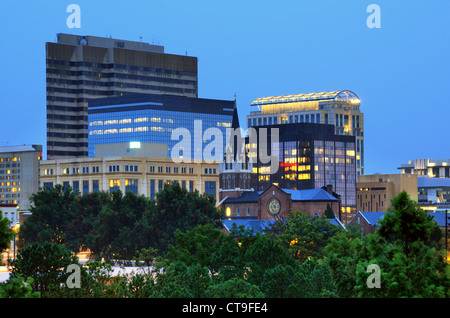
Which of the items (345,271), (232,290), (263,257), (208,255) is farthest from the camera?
(208,255)

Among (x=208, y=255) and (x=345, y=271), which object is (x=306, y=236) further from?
(x=345, y=271)

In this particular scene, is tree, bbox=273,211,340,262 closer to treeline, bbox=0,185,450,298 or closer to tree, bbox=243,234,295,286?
treeline, bbox=0,185,450,298

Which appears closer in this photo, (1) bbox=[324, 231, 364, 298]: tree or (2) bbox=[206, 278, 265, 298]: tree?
(1) bbox=[324, 231, 364, 298]: tree

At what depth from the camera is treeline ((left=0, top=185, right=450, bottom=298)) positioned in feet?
188

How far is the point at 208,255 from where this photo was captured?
378 ft

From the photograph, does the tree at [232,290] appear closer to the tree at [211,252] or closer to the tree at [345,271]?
the tree at [345,271]

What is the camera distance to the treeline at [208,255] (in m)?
57.2

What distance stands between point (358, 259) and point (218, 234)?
6491cm

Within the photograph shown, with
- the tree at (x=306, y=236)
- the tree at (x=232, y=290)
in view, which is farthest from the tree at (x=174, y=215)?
the tree at (x=232, y=290)

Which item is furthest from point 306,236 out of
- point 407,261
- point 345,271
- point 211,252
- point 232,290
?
point 407,261

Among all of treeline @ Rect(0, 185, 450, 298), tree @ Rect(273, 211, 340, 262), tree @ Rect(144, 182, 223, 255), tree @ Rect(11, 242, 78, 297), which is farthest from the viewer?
tree @ Rect(144, 182, 223, 255)

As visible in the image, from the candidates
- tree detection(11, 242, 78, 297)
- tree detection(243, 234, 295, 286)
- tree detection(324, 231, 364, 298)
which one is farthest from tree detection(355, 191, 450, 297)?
tree detection(243, 234, 295, 286)

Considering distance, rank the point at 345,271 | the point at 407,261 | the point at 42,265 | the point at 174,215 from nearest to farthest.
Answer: the point at 407,261 → the point at 345,271 → the point at 42,265 → the point at 174,215

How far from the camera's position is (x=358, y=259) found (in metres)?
64.9
